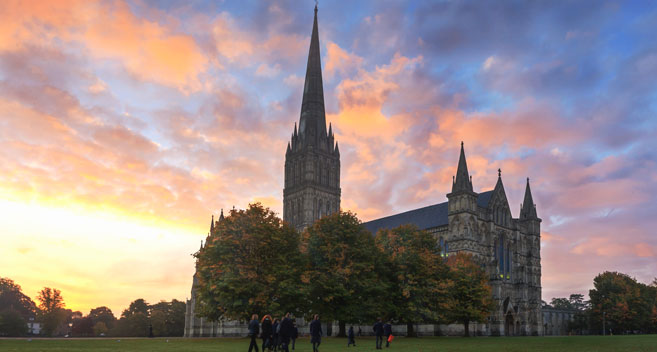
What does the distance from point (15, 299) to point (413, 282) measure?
97.1 metres

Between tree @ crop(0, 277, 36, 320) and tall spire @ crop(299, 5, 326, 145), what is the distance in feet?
232

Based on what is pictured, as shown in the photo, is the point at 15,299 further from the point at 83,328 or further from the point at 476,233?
the point at 476,233

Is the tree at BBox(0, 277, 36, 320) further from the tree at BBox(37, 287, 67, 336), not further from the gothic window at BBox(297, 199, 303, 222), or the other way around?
the gothic window at BBox(297, 199, 303, 222)

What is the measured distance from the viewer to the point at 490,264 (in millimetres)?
80312

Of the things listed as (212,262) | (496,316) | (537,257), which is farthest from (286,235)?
(537,257)

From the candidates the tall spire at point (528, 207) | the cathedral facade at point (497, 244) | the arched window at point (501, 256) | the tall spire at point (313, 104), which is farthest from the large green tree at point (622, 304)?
the tall spire at point (313, 104)

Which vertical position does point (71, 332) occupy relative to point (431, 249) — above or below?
below

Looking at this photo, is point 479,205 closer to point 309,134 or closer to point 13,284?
point 309,134

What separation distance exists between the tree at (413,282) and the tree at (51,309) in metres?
83.6

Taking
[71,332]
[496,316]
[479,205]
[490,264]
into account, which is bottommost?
[71,332]

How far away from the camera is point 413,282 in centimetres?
5581

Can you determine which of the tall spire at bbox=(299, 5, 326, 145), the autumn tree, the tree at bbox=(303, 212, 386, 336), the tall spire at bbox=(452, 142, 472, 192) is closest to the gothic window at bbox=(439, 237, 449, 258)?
the tall spire at bbox=(452, 142, 472, 192)

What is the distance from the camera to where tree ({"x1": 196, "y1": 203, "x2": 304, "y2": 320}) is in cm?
4453

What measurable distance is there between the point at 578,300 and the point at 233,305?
7028 inches
